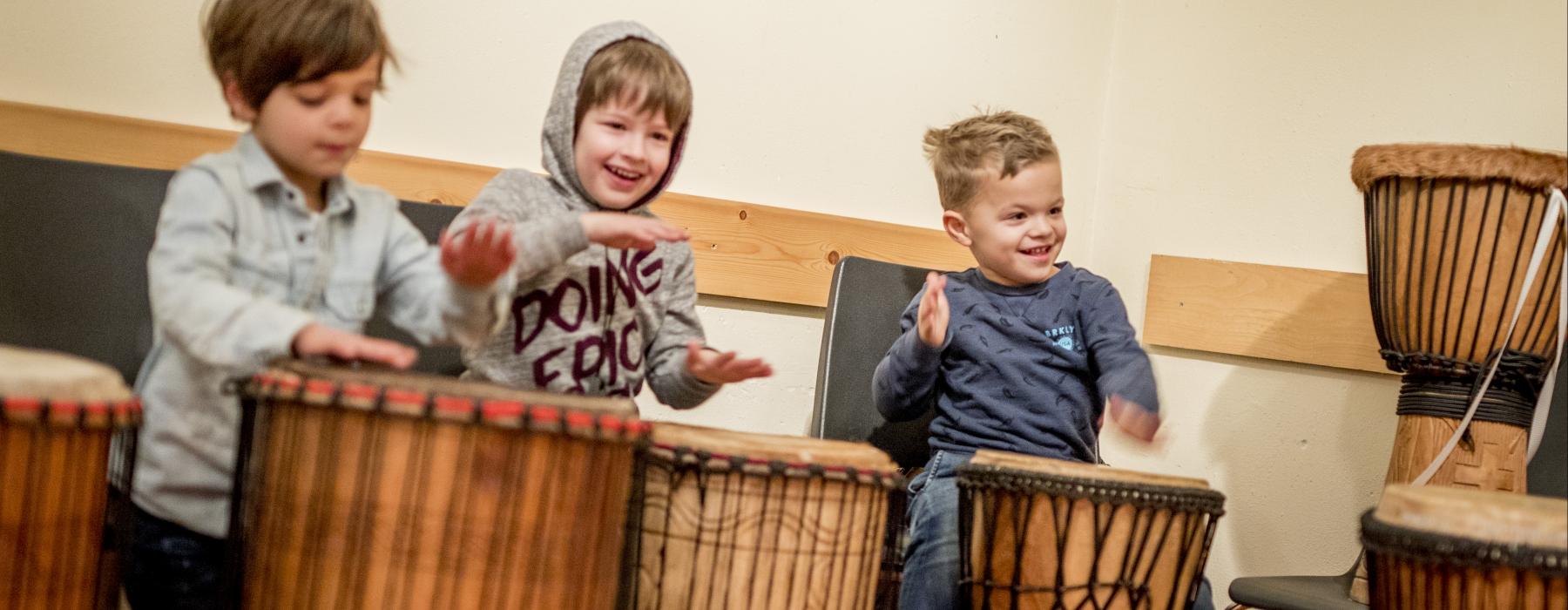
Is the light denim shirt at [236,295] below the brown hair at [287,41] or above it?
below

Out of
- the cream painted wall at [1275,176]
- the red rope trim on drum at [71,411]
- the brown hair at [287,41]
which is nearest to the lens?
the red rope trim on drum at [71,411]

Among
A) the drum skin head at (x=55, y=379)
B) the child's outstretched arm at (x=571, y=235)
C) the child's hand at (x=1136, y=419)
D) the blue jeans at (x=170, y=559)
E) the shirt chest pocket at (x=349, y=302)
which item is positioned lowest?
the blue jeans at (x=170, y=559)

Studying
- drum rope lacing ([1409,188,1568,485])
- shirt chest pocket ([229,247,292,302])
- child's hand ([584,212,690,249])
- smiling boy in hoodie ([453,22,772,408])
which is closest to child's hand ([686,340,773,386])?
smiling boy in hoodie ([453,22,772,408])

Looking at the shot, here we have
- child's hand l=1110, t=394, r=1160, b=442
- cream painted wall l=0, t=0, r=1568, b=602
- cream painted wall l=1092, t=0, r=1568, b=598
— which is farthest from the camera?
cream painted wall l=1092, t=0, r=1568, b=598

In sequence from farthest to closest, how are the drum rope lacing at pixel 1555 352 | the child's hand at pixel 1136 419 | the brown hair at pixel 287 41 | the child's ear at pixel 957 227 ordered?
the child's ear at pixel 957 227
the drum rope lacing at pixel 1555 352
the child's hand at pixel 1136 419
the brown hair at pixel 287 41

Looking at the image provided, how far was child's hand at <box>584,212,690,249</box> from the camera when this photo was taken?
172cm

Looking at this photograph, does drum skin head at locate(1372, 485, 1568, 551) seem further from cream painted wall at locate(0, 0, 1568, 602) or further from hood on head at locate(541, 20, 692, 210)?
cream painted wall at locate(0, 0, 1568, 602)

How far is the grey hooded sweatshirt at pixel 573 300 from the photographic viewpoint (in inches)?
76.5

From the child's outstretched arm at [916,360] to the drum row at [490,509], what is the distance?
520 millimetres

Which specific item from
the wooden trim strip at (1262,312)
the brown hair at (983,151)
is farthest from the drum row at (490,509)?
the wooden trim strip at (1262,312)

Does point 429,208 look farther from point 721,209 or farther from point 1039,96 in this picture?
point 1039,96

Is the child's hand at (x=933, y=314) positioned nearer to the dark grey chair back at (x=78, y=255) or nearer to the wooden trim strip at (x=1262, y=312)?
the wooden trim strip at (x=1262, y=312)

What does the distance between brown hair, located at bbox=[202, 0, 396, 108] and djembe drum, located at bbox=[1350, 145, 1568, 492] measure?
6.25 ft

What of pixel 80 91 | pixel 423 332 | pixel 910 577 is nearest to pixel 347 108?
pixel 423 332
